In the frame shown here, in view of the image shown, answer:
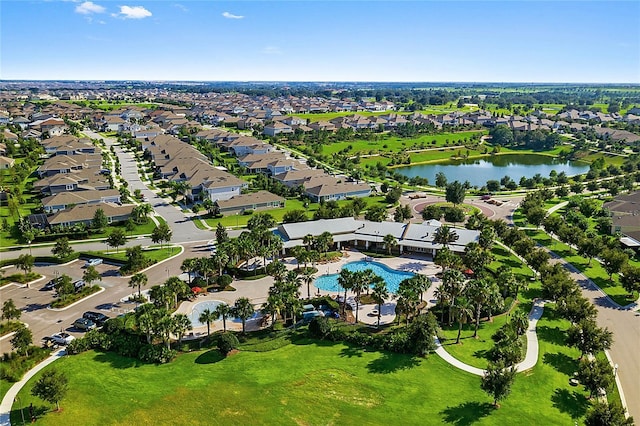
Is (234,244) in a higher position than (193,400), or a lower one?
higher

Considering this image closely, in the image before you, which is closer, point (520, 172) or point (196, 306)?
point (196, 306)

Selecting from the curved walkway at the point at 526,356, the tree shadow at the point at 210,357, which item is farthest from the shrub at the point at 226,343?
the curved walkway at the point at 526,356

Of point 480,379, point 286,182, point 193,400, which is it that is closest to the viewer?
point 193,400

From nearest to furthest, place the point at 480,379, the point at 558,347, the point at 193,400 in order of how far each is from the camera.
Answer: the point at 193,400 < the point at 480,379 < the point at 558,347

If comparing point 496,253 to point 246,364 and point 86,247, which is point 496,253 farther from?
point 86,247

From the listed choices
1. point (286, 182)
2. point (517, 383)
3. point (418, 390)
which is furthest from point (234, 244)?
Result: point (286, 182)

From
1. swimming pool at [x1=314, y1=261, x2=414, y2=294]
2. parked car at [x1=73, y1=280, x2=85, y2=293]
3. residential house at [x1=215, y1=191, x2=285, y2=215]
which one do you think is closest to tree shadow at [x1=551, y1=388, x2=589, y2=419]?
swimming pool at [x1=314, y1=261, x2=414, y2=294]

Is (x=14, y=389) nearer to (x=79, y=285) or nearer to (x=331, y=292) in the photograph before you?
(x=79, y=285)

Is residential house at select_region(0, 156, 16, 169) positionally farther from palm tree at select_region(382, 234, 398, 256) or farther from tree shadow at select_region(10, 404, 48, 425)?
palm tree at select_region(382, 234, 398, 256)
